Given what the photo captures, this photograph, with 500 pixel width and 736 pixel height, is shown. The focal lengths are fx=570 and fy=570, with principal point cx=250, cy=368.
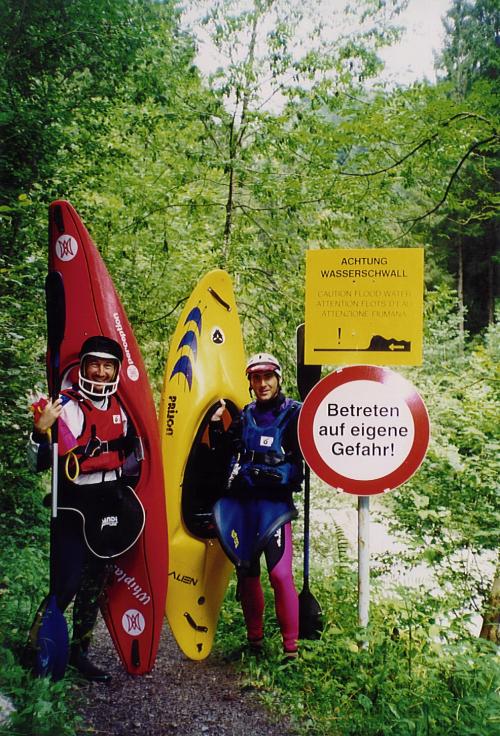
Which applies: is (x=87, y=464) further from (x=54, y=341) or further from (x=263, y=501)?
(x=263, y=501)

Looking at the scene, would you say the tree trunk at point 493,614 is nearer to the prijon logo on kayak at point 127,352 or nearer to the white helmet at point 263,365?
the white helmet at point 263,365

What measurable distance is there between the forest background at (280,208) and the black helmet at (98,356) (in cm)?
97

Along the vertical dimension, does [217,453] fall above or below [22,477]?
above

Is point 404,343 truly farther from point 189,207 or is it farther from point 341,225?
point 189,207

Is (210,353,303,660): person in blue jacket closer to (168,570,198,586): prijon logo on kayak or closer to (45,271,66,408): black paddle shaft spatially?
(168,570,198,586): prijon logo on kayak

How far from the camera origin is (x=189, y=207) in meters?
4.79

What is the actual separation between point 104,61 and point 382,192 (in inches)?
83.1

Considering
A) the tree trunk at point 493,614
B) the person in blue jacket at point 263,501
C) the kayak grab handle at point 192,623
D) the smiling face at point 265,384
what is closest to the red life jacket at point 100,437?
A: the person in blue jacket at point 263,501

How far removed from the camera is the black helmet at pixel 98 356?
258cm

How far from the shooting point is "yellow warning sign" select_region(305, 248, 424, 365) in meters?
2.36

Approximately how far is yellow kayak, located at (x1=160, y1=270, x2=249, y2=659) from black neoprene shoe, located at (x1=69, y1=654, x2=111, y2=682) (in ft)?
1.38

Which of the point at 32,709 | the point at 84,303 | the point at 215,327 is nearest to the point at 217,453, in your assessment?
the point at 215,327

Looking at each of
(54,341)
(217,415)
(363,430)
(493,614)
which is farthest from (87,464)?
(493,614)

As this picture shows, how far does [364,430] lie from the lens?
228 cm
